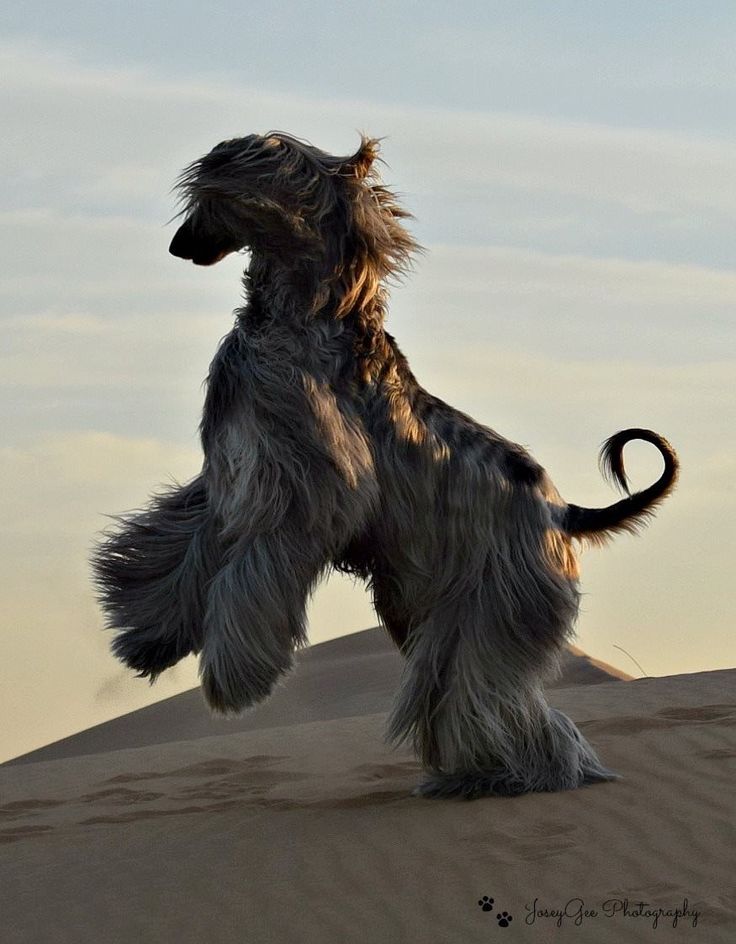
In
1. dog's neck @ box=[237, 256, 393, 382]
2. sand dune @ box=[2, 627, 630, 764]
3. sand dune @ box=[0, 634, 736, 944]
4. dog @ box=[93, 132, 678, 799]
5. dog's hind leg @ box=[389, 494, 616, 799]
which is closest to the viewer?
sand dune @ box=[0, 634, 736, 944]

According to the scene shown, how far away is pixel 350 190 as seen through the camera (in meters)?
6.22

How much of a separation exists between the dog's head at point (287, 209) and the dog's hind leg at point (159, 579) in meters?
1.04

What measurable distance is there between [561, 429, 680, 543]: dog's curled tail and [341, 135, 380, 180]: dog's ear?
170 centimetres

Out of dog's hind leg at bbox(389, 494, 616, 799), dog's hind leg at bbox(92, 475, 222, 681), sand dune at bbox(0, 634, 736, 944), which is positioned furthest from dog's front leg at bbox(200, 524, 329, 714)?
sand dune at bbox(0, 634, 736, 944)

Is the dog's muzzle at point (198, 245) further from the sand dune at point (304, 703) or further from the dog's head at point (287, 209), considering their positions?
the sand dune at point (304, 703)

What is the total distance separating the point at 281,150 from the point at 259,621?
185 cm

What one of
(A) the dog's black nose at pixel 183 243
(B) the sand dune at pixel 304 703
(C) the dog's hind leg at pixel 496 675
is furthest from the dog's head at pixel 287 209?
(B) the sand dune at pixel 304 703

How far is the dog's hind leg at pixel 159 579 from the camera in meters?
6.31

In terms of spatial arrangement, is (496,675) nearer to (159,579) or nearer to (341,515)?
(341,515)

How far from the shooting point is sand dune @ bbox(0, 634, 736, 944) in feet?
19.3

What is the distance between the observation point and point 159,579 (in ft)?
21.0

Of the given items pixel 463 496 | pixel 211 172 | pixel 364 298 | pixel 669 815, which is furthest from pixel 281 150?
pixel 669 815

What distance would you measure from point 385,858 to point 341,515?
1.42 meters

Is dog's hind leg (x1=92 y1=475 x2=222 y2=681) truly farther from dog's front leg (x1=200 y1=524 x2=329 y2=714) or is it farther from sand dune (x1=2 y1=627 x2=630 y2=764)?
sand dune (x1=2 y1=627 x2=630 y2=764)
